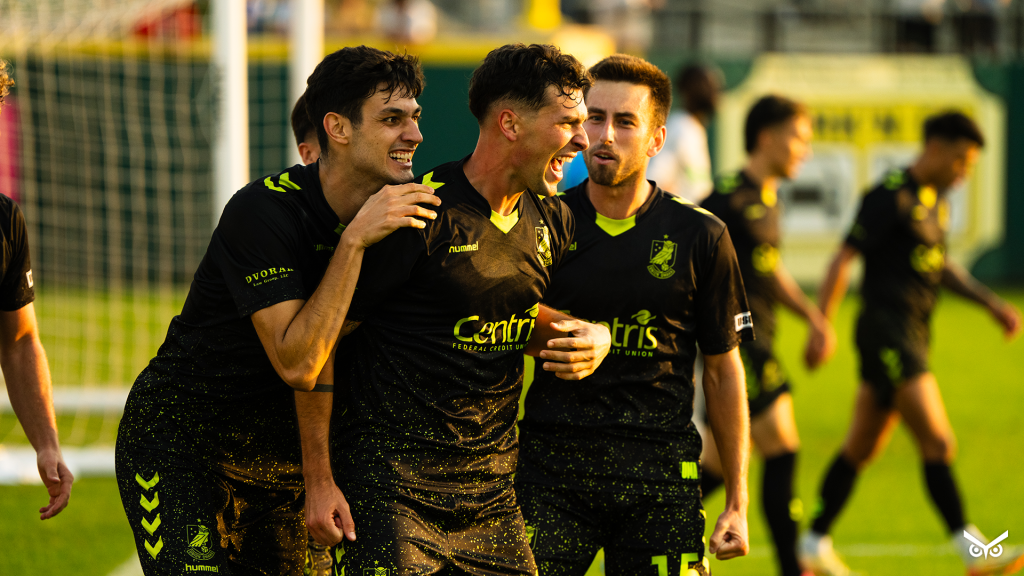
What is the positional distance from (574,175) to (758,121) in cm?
149

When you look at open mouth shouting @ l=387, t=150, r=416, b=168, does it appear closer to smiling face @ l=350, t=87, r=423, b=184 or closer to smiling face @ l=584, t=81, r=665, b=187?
smiling face @ l=350, t=87, r=423, b=184

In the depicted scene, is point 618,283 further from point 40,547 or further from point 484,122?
point 40,547

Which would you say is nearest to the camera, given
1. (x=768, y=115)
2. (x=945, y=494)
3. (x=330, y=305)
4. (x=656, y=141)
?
(x=330, y=305)

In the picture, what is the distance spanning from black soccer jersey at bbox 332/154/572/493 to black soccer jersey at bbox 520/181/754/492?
1.66 feet

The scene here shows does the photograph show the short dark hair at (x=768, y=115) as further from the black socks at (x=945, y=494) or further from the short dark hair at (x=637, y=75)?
the short dark hair at (x=637, y=75)

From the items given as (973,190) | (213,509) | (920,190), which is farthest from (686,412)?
(973,190)

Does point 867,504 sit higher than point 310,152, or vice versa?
point 310,152

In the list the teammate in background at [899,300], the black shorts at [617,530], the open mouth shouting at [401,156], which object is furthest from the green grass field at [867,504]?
the open mouth shouting at [401,156]

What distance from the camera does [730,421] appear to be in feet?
11.7

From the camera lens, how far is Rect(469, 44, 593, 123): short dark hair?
301 centimetres

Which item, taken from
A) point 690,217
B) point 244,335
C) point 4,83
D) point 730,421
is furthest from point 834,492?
point 4,83

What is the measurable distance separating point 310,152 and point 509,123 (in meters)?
1.30

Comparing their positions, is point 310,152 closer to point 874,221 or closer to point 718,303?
point 718,303

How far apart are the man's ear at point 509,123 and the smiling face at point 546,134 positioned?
0.01 m
